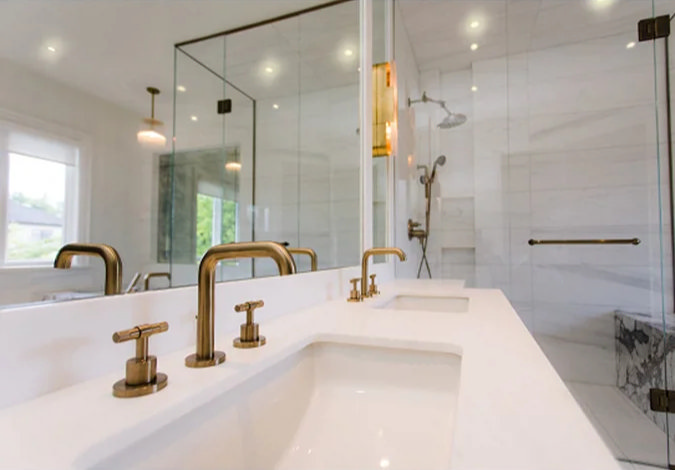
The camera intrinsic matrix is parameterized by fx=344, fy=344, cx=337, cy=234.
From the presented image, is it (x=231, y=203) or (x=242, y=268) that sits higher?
(x=231, y=203)

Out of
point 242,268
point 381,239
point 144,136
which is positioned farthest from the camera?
point 381,239

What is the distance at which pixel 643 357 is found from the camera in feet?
6.55

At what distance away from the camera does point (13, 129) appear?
0.36m

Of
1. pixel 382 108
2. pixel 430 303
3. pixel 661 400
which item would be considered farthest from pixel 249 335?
pixel 661 400

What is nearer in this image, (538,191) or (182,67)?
(182,67)

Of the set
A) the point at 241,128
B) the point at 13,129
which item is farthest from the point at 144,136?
the point at 241,128

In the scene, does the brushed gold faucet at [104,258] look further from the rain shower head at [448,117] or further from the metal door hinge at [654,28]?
the metal door hinge at [654,28]

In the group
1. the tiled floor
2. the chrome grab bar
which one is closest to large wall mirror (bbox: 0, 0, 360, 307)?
the tiled floor

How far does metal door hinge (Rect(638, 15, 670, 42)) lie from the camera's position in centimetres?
204

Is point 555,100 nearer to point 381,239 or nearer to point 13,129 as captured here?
point 381,239

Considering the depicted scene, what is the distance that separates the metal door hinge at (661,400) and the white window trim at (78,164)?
8.40ft

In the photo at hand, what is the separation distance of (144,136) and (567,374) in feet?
9.41

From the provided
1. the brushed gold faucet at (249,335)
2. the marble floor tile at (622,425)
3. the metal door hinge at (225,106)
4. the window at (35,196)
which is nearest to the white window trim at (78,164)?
the window at (35,196)

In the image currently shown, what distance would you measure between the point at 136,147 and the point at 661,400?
8.49 feet
